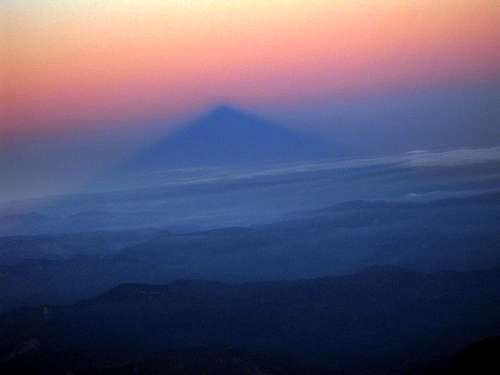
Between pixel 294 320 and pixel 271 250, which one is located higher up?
pixel 271 250

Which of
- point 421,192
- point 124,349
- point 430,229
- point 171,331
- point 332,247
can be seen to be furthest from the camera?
point 430,229

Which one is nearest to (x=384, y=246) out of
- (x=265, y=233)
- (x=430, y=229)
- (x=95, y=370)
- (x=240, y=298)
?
(x=430, y=229)

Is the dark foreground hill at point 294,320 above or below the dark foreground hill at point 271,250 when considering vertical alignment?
below

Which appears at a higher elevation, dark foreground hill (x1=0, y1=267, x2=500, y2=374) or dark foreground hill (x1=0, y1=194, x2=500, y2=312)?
dark foreground hill (x1=0, y1=194, x2=500, y2=312)

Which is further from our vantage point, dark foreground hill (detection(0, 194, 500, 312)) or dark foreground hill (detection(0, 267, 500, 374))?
dark foreground hill (detection(0, 194, 500, 312))

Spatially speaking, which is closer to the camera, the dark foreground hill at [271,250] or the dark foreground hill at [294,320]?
the dark foreground hill at [294,320]

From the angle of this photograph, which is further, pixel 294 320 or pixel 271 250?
pixel 271 250

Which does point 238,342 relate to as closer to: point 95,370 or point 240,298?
point 240,298

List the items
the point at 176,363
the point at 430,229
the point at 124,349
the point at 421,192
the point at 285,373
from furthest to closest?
the point at 430,229 → the point at 421,192 → the point at 124,349 → the point at 285,373 → the point at 176,363
